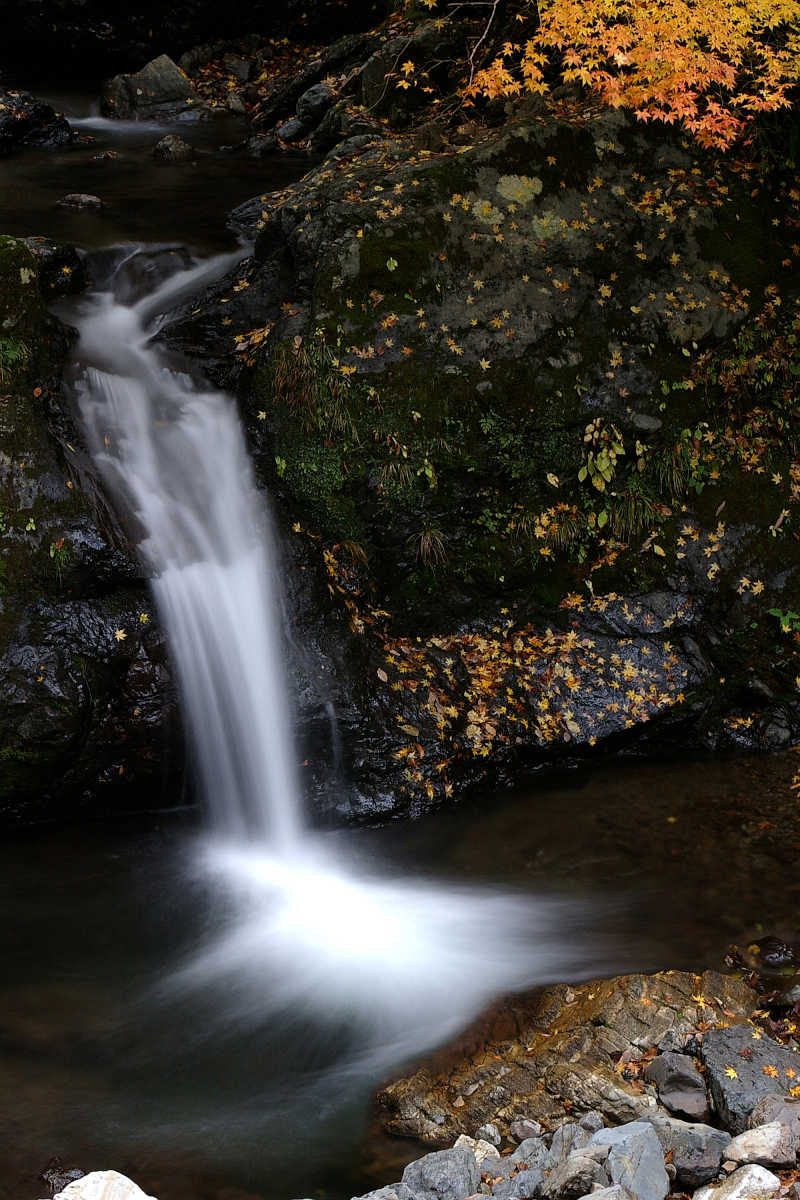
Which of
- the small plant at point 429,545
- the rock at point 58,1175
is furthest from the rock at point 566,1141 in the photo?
the small plant at point 429,545

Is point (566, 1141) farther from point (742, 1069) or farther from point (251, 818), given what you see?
point (251, 818)

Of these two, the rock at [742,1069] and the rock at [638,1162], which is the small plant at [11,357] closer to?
the rock at [638,1162]

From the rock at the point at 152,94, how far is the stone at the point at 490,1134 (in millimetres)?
14690

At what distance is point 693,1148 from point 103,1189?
2.19m

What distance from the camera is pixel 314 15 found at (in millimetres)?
15258

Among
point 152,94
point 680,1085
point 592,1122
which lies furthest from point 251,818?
point 152,94

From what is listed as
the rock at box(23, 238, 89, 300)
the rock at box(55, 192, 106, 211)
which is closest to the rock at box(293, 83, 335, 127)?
the rock at box(55, 192, 106, 211)

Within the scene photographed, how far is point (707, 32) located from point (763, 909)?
6.21 m

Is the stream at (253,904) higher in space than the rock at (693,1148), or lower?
higher

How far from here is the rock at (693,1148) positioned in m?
3.34

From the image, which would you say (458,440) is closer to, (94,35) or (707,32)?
(707,32)

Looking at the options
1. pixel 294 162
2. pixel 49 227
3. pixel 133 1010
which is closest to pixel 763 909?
pixel 133 1010

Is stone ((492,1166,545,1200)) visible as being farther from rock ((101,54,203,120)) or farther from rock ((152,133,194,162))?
rock ((101,54,203,120))

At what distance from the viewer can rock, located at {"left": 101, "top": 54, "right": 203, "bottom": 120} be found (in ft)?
A: 45.5
